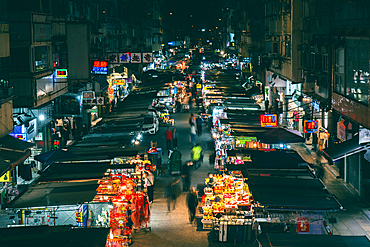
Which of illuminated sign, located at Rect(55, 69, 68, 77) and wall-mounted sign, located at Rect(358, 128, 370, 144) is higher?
illuminated sign, located at Rect(55, 69, 68, 77)

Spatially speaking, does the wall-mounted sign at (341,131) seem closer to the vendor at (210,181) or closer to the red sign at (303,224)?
the vendor at (210,181)

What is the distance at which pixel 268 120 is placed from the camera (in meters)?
27.7

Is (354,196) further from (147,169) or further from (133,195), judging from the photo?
(133,195)

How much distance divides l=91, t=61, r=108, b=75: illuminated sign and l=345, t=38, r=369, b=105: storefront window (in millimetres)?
16917

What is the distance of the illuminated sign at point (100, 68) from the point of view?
3206 centimetres

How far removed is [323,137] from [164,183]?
12303 mm

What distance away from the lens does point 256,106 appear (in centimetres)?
3566

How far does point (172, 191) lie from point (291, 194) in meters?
8.77

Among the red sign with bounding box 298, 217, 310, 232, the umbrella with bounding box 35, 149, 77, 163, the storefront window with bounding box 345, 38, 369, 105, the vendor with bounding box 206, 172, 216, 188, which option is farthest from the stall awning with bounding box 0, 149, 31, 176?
the storefront window with bounding box 345, 38, 369, 105

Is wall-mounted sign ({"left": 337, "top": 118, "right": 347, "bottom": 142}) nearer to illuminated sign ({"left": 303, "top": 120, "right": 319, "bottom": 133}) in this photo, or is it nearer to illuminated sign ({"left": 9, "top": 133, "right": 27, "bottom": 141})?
illuminated sign ({"left": 303, "top": 120, "right": 319, "bottom": 133})

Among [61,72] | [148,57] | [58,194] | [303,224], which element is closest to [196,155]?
[61,72]

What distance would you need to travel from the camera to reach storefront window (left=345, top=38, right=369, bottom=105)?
19.1 metres

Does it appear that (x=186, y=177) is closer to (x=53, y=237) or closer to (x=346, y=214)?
(x=346, y=214)

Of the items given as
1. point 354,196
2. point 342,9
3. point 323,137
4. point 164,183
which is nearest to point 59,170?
point 164,183
